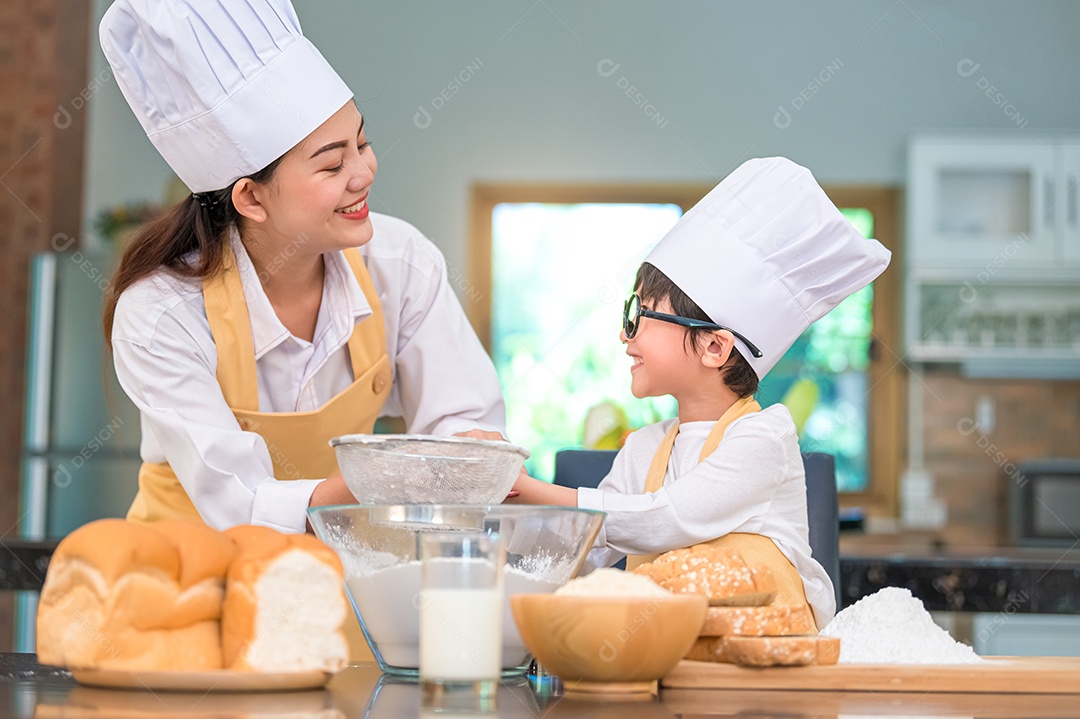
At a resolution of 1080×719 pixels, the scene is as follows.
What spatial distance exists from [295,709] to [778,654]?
0.39m

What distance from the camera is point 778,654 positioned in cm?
97

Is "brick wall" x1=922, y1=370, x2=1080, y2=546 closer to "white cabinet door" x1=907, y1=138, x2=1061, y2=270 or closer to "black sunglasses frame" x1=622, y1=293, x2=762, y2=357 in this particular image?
"white cabinet door" x1=907, y1=138, x2=1061, y2=270

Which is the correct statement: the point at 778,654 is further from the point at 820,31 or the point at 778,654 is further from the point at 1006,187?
the point at 820,31

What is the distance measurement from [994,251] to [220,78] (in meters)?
4.18

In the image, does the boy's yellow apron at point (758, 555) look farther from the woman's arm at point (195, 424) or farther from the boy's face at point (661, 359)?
the woman's arm at point (195, 424)

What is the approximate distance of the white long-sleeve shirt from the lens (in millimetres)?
1412

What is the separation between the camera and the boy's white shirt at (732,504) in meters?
1.29

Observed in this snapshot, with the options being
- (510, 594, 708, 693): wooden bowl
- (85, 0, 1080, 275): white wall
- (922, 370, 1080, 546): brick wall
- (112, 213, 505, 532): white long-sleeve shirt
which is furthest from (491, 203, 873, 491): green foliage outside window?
(510, 594, 708, 693): wooden bowl

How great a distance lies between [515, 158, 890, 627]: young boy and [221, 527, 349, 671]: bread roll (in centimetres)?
43

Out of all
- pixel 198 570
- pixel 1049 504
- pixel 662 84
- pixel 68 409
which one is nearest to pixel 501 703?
pixel 198 570

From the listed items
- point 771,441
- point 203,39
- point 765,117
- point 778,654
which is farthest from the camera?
point 765,117

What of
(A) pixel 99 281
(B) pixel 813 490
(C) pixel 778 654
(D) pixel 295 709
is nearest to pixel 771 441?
(B) pixel 813 490


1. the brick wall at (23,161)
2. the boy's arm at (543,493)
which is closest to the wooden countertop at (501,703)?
the boy's arm at (543,493)

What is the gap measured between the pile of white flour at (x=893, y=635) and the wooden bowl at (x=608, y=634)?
0.21 meters
